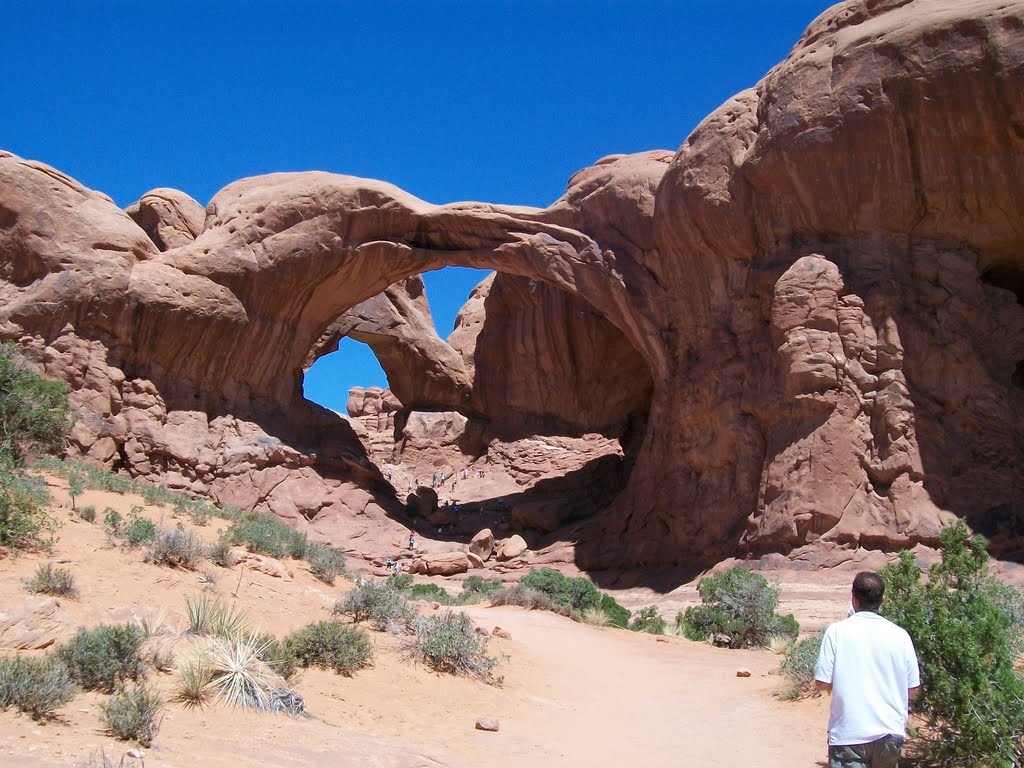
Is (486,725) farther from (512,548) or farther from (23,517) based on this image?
(512,548)

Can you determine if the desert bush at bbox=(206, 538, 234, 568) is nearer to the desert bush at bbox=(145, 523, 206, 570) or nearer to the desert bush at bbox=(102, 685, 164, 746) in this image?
the desert bush at bbox=(145, 523, 206, 570)

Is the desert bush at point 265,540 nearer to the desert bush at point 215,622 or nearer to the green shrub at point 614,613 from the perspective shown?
the desert bush at point 215,622

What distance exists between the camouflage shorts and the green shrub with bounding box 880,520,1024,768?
172cm

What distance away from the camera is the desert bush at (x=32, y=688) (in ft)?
15.3

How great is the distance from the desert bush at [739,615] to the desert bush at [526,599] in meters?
2.36

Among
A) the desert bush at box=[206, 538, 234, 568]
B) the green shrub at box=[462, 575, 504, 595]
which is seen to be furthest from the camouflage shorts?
the green shrub at box=[462, 575, 504, 595]

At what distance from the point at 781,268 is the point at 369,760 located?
1476 cm

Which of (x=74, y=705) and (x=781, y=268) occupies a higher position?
(x=781, y=268)

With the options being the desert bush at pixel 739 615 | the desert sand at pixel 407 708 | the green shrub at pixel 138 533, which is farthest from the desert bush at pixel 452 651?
the desert bush at pixel 739 615

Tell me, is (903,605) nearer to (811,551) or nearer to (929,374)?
(811,551)

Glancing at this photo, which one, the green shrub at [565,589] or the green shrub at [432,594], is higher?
the green shrub at [565,589]

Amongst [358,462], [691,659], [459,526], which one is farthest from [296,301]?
[691,659]

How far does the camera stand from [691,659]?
10.8 m

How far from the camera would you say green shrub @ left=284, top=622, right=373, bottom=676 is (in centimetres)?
702
